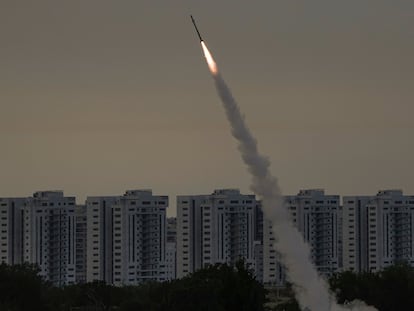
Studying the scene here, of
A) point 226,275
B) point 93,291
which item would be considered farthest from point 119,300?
point 226,275

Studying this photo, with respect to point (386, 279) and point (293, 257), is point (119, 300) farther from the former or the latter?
point (293, 257)

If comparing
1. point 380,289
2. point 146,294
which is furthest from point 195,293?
point 146,294

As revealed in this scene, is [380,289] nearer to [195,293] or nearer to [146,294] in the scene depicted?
[146,294]

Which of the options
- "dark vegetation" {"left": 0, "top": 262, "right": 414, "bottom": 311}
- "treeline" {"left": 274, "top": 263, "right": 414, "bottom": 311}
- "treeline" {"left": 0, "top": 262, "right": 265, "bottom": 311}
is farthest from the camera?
"treeline" {"left": 274, "top": 263, "right": 414, "bottom": 311}

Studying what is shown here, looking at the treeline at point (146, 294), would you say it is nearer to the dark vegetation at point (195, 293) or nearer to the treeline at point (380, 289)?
the dark vegetation at point (195, 293)

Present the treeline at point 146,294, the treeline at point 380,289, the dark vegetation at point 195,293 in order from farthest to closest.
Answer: the treeline at point 380,289
the dark vegetation at point 195,293
the treeline at point 146,294

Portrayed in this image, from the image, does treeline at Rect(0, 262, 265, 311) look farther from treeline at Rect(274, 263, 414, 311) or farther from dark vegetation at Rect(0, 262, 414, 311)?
treeline at Rect(274, 263, 414, 311)

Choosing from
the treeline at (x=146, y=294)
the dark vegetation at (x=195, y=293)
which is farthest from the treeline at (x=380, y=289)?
the treeline at (x=146, y=294)

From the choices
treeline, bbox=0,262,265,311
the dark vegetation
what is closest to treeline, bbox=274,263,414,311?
the dark vegetation
